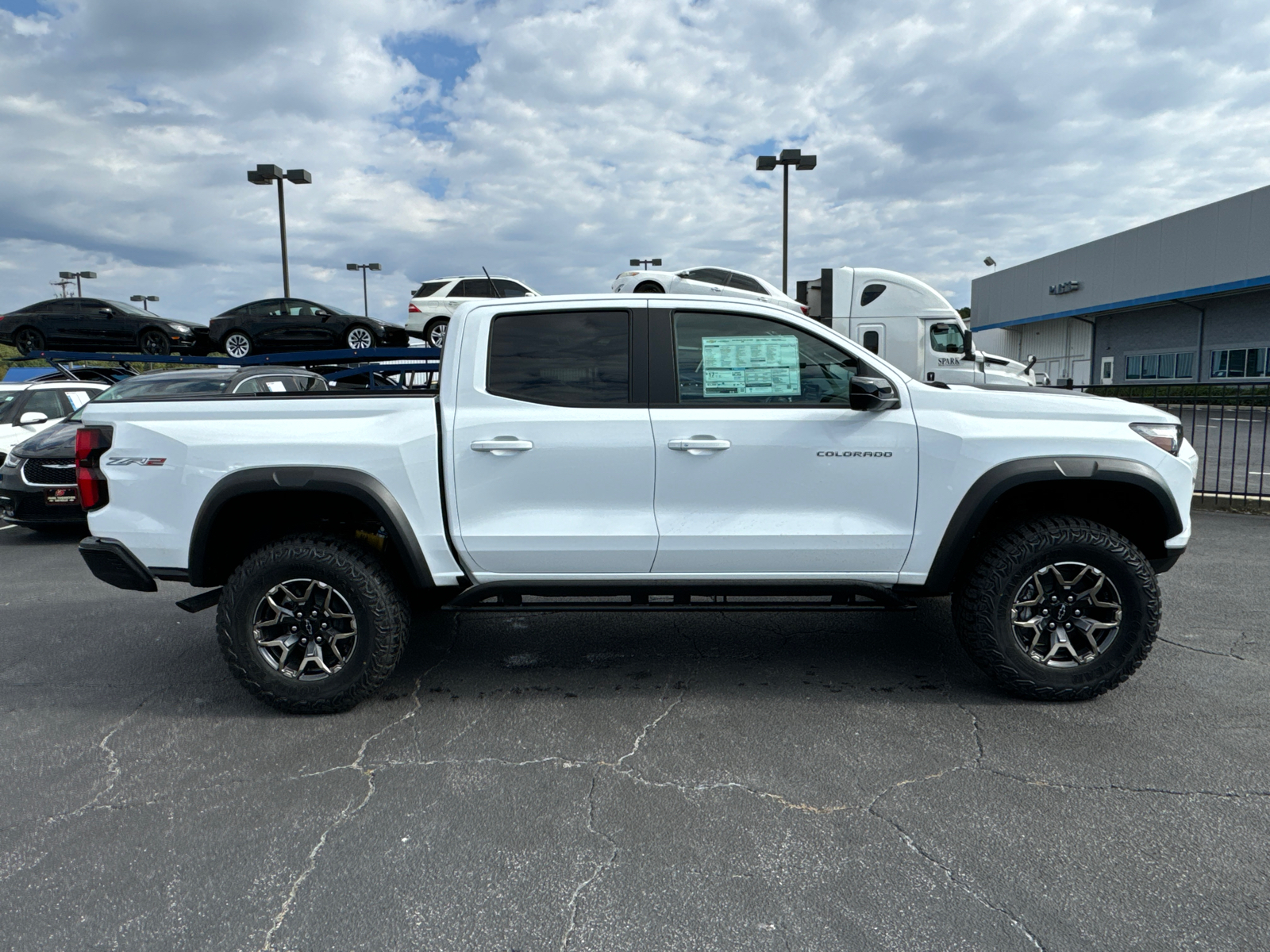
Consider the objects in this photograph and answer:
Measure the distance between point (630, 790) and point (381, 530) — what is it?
186 centimetres

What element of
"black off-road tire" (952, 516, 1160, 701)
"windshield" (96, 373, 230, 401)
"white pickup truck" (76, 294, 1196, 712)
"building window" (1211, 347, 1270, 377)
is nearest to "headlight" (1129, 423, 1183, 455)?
"white pickup truck" (76, 294, 1196, 712)

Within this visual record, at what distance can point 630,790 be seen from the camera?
126 inches

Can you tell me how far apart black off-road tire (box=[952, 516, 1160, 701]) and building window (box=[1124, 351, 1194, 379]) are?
36100 millimetres

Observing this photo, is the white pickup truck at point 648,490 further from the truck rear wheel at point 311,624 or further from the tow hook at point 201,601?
the tow hook at point 201,601

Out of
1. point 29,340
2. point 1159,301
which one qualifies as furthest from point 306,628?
point 1159,301

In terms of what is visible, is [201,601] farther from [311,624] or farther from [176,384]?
[176,384]

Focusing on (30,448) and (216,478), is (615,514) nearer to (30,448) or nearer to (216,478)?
(216,478)

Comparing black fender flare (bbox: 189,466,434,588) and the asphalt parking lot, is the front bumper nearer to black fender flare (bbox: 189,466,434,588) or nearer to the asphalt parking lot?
the asphalt parking lot

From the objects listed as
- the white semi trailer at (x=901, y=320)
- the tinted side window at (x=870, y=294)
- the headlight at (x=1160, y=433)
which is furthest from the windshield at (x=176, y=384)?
the tinted side window at (x=870, y=294)

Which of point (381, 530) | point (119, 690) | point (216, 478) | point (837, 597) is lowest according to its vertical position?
point (119, 690)

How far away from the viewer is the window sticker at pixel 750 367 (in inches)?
156

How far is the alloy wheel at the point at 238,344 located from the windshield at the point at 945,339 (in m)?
13.3

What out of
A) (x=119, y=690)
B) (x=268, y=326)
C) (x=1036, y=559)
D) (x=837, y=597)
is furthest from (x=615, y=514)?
(x=268, y=326)

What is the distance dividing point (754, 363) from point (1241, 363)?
35059 millimetres
